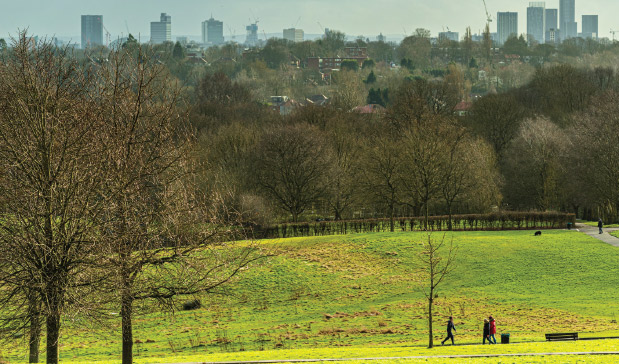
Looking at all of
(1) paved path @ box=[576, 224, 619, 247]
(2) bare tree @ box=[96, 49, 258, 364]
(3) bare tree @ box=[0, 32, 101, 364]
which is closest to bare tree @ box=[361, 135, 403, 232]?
(1) paved path @ box=[576, 224, 619, 247]

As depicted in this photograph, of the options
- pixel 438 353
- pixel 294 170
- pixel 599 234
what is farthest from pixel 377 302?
pixel 294 170

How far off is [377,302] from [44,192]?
23.3m

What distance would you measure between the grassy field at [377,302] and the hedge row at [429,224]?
7.28 metres

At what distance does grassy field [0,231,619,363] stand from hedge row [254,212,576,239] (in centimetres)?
728

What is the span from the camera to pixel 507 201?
270 ft

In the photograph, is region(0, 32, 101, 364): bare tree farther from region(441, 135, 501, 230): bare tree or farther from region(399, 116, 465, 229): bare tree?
region(441, 135, 501, 230): bare tree

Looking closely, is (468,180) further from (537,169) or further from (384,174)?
(537,169)

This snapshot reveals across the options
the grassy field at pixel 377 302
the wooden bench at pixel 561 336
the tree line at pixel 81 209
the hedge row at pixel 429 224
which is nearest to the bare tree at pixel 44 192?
the tree line at pixel 81 209

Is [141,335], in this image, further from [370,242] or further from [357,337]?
[370,242]

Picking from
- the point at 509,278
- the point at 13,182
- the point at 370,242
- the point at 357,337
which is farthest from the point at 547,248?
the point at 13,182

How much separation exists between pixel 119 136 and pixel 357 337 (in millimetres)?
16192

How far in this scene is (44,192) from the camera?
76.8 feet

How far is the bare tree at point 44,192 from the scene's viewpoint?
22719 mm

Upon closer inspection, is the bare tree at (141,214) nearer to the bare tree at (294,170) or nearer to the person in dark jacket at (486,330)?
the person in dark jacket at (486,330)
